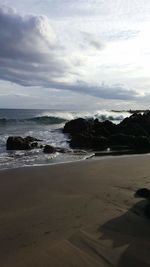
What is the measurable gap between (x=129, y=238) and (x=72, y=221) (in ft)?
3.33

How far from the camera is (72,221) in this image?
18.1 ft

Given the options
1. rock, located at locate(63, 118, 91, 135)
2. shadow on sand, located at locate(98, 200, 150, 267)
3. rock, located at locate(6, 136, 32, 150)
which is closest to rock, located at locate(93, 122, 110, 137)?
rock, located at locate(63, 118, 91, 135)

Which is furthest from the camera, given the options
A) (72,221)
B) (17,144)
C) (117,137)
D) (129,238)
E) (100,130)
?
(100,130)

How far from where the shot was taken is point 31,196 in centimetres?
705

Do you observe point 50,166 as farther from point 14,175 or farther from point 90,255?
point 90,255

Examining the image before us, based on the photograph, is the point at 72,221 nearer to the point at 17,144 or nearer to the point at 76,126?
the point at 17,144

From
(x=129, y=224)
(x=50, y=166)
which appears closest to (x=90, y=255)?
(x=129, y=224)

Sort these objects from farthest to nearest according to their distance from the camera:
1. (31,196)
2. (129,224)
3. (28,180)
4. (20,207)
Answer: (28,180)
(31,196)
(20,207)
(129,224)

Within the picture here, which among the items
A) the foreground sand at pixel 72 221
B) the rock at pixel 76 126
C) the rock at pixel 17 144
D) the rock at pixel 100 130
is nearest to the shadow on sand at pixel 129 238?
the foreground sand at pixel 72 221

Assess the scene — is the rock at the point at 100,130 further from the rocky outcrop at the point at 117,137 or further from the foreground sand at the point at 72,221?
the foreground sand at the point at 72,221

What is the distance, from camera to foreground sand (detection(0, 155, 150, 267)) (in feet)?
14.3

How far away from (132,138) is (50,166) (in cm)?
780

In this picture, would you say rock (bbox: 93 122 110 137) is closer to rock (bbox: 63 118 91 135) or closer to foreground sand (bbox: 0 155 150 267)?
rock (bbox: 63 118 91 135)

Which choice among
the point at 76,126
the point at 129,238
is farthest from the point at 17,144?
the point at 76,126
